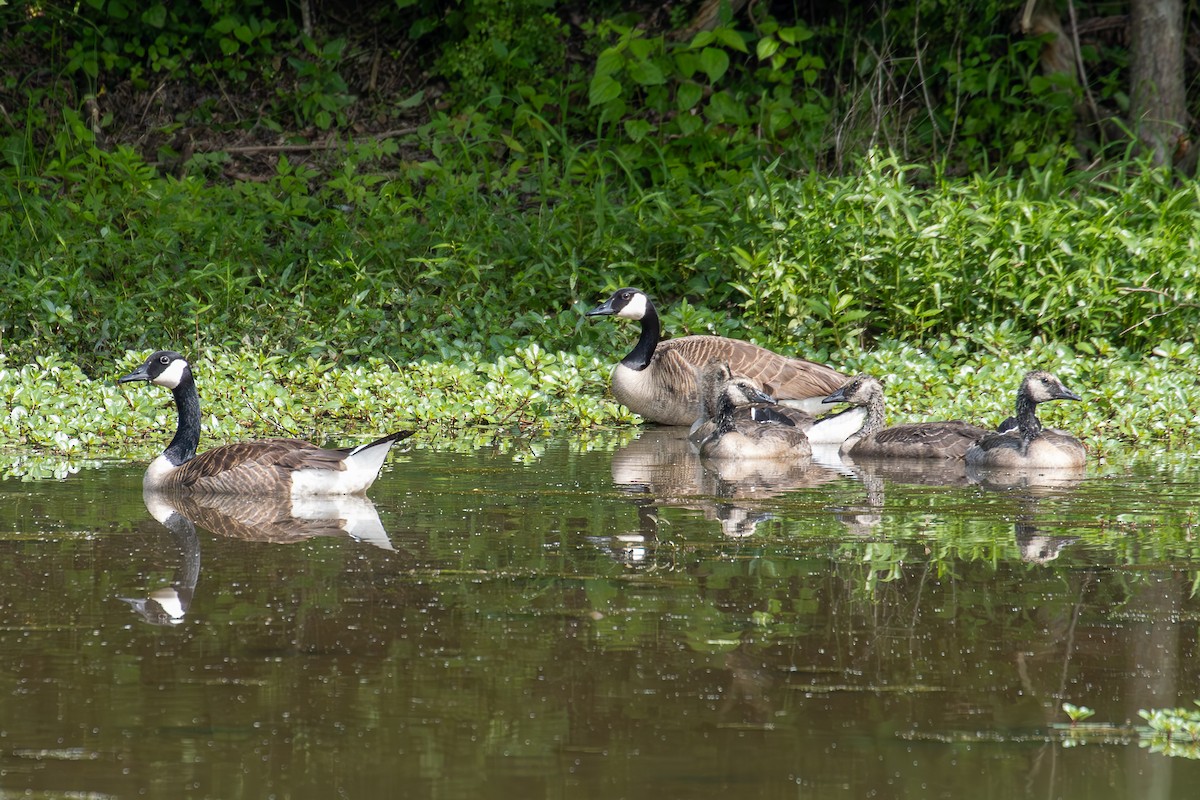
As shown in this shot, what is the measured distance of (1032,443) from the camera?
29.7 ft

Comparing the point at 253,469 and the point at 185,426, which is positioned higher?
the point at 185,426

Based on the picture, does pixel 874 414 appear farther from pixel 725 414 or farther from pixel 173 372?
pixel 173 372

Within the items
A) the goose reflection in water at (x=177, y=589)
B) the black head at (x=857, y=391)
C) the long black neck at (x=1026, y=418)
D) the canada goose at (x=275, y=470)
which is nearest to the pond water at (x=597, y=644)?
the goose reflection in water at (x=177, y=589)

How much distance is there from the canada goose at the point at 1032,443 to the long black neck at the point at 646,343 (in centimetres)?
325

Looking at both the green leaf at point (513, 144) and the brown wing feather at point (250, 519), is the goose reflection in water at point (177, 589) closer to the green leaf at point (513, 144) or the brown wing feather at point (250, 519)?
the brown wing feather at point (250, 519)

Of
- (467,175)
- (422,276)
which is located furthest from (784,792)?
(467,175)

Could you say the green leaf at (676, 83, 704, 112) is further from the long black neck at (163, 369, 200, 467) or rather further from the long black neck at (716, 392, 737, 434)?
the long black neck at (163, 369, 200, 467)

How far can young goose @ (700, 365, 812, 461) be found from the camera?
1005 cm

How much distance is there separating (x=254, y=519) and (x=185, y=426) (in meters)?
1.46

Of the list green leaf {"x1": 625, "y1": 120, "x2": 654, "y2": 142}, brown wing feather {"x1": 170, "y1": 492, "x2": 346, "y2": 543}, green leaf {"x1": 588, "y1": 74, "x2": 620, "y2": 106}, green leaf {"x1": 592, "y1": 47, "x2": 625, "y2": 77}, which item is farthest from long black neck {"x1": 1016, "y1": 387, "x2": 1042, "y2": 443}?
green leaf {"x1": 592, "y1": 47, "x2": 625, "y2": 77}

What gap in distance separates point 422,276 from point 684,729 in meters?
9.59

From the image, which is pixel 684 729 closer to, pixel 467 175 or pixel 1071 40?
pixel 467 175

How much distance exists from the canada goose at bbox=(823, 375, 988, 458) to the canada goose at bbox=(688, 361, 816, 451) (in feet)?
1.54

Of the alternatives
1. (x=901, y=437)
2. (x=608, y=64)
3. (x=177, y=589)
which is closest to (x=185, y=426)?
(x=177, y=589)
